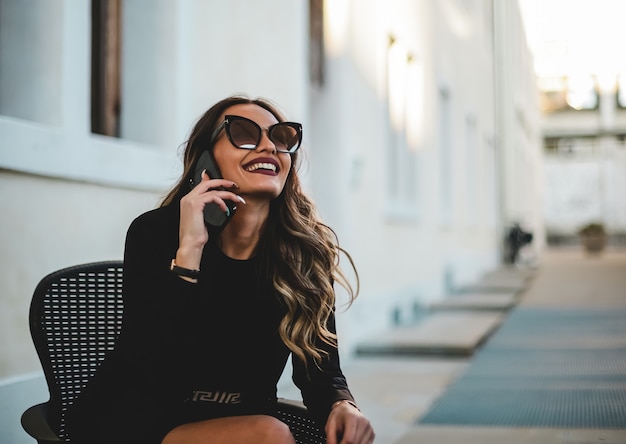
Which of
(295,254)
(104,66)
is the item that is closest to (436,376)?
(104,66)

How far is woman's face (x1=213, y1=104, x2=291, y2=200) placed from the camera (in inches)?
96.0

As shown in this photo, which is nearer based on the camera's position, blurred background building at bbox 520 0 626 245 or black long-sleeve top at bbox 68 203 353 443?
black long-sleeve top at bbox 68 203 353 443

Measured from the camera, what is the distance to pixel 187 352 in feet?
7.36

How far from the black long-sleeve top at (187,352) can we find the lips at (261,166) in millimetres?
232

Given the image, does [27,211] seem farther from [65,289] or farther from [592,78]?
[592,78]

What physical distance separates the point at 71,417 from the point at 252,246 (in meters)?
0.66

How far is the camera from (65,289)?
2.53 m

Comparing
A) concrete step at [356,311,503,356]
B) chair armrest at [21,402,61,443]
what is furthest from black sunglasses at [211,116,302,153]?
concrete step at [356,311,503,356]

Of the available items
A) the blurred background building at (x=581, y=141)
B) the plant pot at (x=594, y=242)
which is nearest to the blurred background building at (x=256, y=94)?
the plant pot at (x=594, y=242)

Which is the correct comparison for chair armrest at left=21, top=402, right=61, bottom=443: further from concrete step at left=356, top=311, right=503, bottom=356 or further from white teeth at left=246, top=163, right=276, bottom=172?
concrete step at left=356, top=311, right=503, bottom=356

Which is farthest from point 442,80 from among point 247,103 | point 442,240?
point 247,103

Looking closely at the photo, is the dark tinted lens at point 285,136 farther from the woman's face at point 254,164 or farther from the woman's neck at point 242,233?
the woman's neck at point 242,233

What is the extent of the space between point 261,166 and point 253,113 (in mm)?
163

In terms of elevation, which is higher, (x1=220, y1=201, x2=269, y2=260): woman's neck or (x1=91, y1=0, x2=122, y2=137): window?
(x1=91, y1=0, x2=122, y2=137): window
